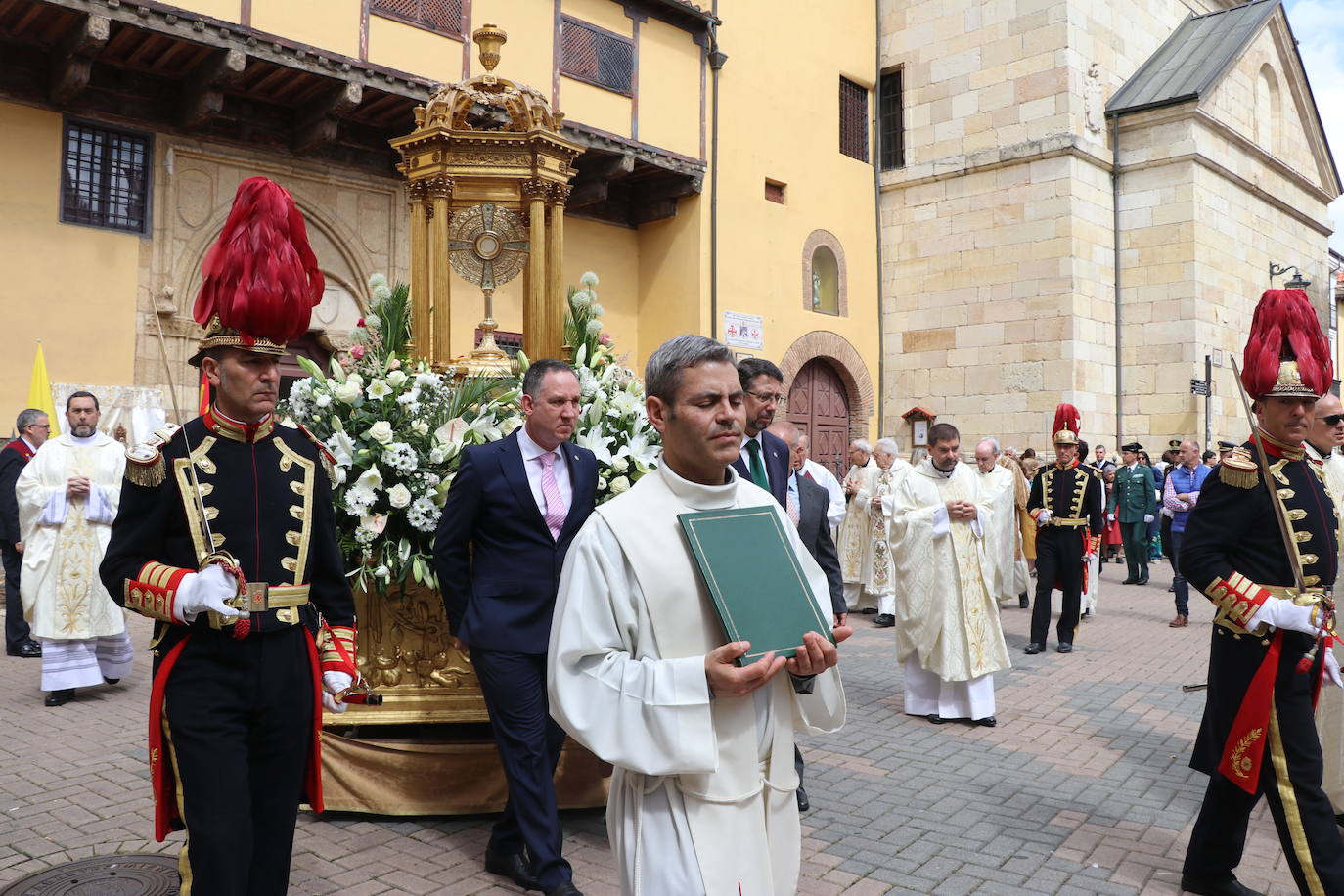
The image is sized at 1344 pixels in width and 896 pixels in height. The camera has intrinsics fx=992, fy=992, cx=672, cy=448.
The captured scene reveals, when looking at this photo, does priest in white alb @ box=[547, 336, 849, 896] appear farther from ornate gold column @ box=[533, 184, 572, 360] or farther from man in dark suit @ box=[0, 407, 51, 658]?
man in dark suit @ box=[0, 407, 51, 658]

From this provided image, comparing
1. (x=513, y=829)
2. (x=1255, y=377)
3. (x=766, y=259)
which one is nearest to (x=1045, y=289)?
(x=766, y=259)

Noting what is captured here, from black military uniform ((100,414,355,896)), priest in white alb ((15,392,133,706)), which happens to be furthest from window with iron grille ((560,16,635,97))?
black military uniform ((100,414,355,896))

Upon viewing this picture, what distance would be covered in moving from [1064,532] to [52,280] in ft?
36.4

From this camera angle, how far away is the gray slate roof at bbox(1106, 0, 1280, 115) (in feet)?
59.8

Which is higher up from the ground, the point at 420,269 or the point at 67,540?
the point at 420,269

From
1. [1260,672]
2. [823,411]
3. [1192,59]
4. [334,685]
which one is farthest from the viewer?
[1192,59]

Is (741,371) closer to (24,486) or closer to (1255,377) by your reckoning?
(1255,377)

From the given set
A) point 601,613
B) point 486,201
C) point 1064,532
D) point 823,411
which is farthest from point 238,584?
point 823,411

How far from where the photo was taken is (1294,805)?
3.66 m

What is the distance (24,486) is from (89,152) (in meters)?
5.36

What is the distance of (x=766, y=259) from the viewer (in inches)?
693

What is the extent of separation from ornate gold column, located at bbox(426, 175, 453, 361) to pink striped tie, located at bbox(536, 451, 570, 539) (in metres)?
2.33

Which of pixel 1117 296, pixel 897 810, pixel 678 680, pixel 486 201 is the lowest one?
pixel 897 810

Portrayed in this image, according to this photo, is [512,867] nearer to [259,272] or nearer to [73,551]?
[259,272]
